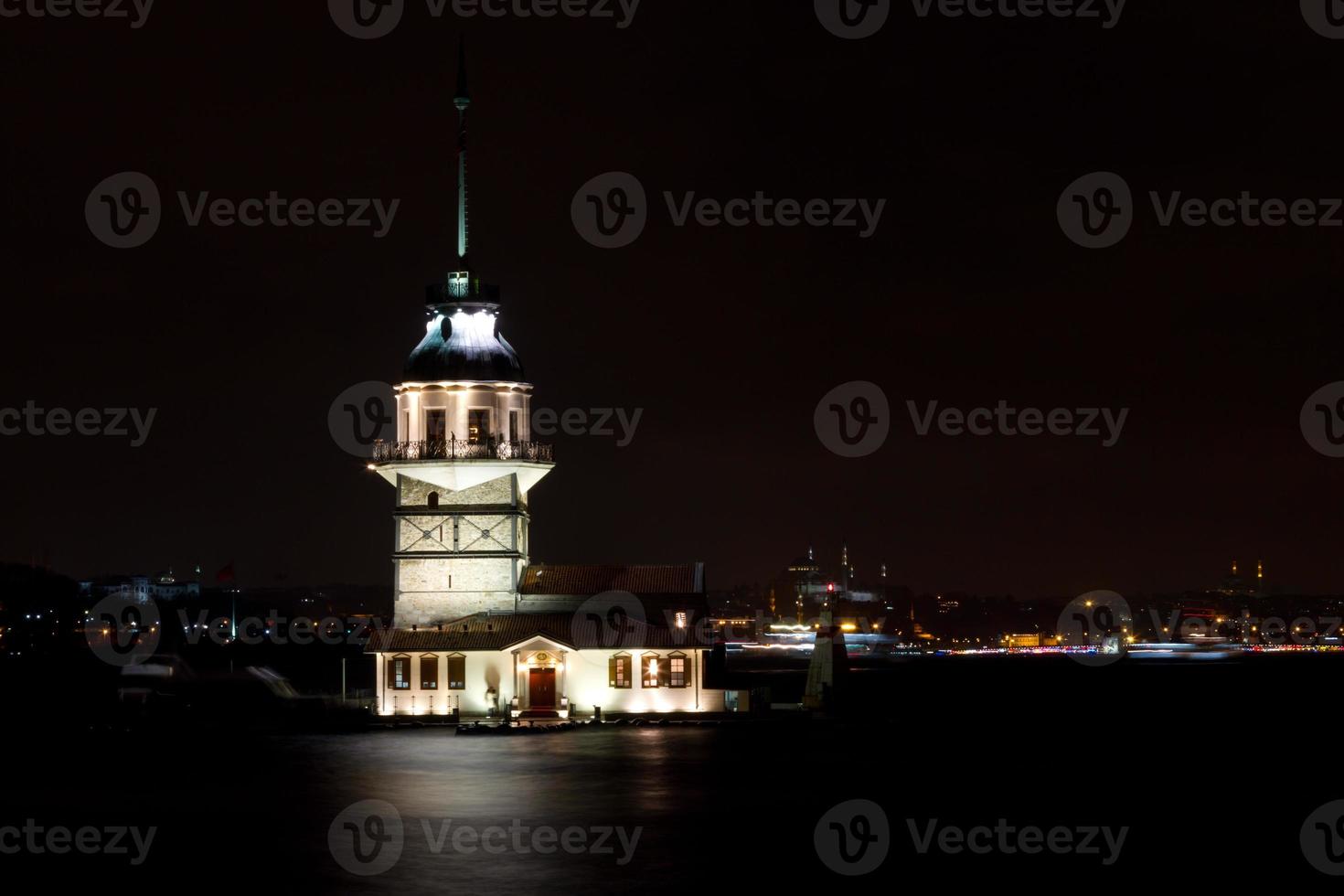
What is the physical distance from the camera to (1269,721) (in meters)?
101

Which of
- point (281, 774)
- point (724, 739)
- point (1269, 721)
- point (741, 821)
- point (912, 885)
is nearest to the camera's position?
point (912, 885)

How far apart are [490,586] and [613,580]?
15.5ft

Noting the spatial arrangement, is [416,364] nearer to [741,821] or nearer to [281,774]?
[281,774]

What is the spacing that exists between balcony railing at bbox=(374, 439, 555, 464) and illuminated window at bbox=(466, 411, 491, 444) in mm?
292

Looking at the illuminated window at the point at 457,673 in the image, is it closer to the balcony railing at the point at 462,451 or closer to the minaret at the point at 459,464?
the minaret at the point at 459,464

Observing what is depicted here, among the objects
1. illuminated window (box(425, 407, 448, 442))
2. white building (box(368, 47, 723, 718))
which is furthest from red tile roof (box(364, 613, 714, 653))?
illuminated window (box(425, 407, 448, 442))

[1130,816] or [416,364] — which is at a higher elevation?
[416,364]

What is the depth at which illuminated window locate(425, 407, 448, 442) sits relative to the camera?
70875 millimetres

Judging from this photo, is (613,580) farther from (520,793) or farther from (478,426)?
(520,793)

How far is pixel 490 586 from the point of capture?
7019 cm

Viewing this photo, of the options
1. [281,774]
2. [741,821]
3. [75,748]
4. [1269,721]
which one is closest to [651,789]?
[741,821]

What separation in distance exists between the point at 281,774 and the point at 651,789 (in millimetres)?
11613

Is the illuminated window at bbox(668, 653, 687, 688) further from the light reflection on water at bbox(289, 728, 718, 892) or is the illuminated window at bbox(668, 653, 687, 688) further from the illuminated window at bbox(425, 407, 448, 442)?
the illuminated window at bbox(425, 407, 448, 442)


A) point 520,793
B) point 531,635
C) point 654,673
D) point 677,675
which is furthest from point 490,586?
point 520,793
